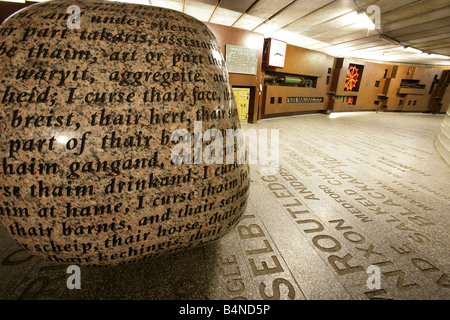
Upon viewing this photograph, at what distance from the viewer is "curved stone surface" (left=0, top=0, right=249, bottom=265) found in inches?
28.6

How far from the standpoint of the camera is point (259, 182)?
7.41 ft

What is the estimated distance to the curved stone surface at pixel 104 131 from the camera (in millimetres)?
728

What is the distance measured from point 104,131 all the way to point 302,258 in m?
1.24

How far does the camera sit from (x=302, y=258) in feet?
3.98

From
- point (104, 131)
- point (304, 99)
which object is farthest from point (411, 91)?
point (104, 131)

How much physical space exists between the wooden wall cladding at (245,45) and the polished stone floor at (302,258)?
391cm

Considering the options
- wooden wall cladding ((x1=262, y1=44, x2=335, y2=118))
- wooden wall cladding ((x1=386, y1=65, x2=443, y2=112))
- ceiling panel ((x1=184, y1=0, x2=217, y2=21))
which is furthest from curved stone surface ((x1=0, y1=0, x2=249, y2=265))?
wooden wall cladding ((x1=386, y1=65, x2=443, y2=112))

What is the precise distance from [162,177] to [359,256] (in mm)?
1277

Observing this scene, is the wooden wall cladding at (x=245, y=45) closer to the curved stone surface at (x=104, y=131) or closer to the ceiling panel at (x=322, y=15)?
the ceiling panel at (x=322, y=15)

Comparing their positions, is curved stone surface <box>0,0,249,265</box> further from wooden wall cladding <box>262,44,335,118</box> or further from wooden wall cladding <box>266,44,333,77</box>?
wooden wall cladding <box>266,44,333,77</box>

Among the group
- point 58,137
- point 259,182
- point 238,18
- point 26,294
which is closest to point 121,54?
point 58,137

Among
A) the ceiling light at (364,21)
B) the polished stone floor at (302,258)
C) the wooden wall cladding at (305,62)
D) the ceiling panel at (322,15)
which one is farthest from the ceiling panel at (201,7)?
the polished stone floor at (302,258)

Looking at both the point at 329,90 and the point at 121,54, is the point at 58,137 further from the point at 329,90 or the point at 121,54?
the point at 329,90

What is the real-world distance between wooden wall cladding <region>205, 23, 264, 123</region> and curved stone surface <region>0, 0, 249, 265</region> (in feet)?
14.8
